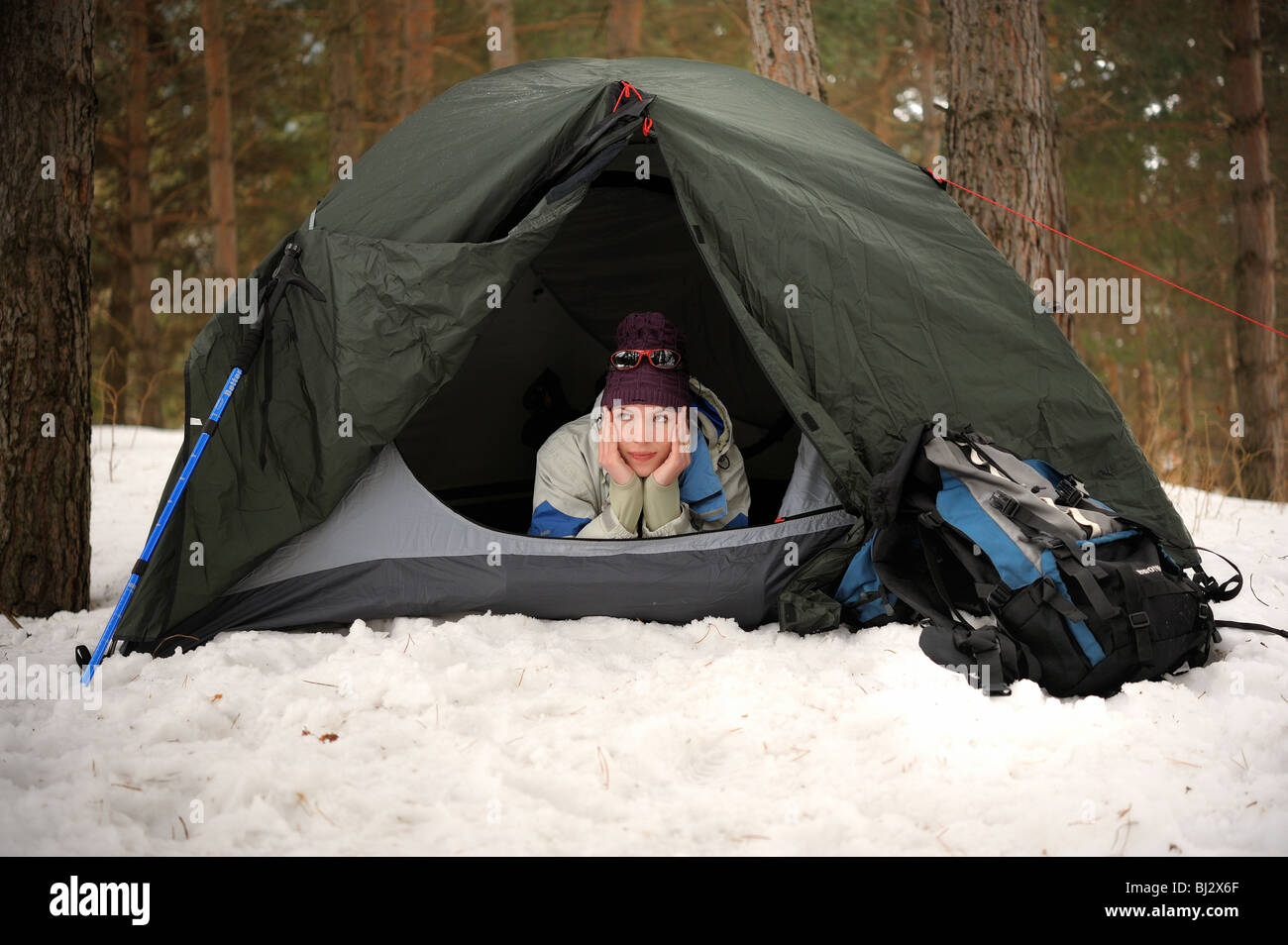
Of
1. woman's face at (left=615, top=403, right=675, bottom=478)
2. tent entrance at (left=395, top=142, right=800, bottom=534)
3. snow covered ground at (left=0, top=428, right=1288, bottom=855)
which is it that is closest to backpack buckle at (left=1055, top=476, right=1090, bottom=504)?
snow covered ground at (left=0, top=428, right=1288, bottom=855)

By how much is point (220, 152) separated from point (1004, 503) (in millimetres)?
7754

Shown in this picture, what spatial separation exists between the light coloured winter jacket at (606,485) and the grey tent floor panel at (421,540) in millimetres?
198

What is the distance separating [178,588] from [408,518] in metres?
0.67

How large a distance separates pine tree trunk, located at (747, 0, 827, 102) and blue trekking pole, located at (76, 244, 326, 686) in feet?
10.4

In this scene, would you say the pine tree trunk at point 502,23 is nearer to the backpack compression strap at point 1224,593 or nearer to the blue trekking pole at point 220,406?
the blue trekking pole at point 220,406

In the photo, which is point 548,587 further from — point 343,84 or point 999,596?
point 343,84

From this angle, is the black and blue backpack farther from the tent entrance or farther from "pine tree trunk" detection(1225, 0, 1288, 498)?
"pine tree trunk" detection(1225, 0, 1288, 498)

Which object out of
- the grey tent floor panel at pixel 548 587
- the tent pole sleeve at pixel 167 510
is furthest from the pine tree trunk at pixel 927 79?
the tent pole sleeve at pixel 167 510

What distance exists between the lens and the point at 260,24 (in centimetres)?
938

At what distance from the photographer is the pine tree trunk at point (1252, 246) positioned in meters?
6.93

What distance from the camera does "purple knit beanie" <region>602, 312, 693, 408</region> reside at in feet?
10.2

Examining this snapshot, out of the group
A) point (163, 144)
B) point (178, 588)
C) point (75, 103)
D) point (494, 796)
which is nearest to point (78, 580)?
point (178, 588)

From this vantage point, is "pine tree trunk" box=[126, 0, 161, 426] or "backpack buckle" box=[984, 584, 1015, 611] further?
"pine tree trunk" box=[126, 0, 161, 426]
